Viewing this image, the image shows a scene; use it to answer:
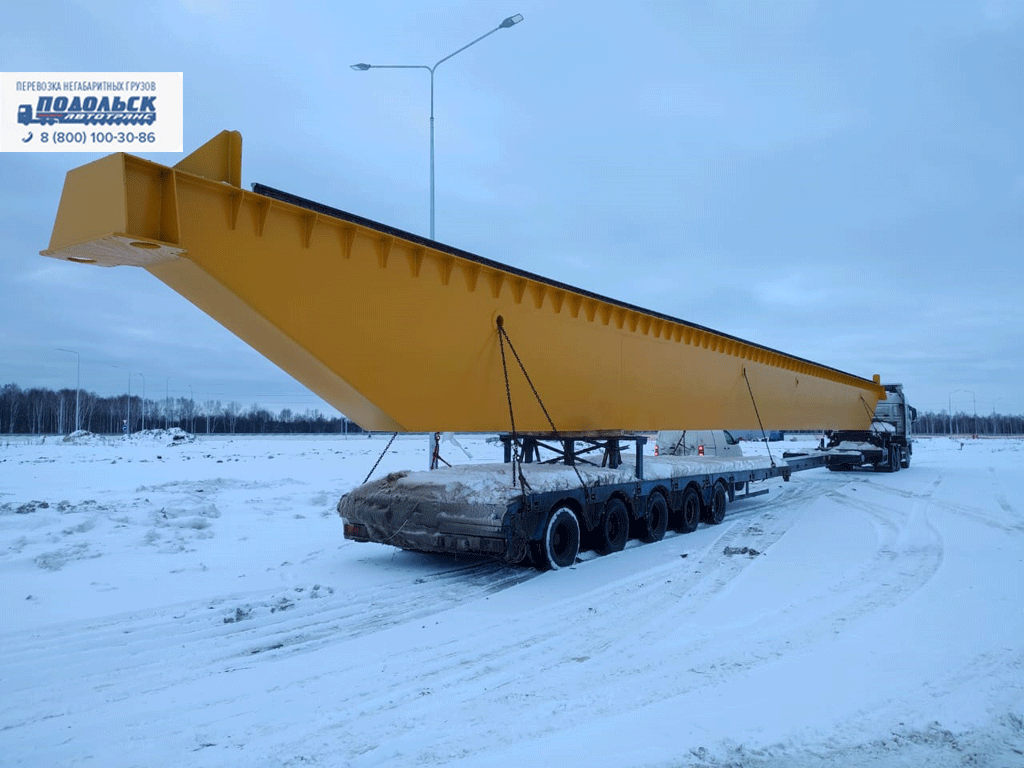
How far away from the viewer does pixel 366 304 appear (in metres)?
6.46

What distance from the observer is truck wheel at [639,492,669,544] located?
10258 mm

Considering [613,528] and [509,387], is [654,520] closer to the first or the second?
[613,528]

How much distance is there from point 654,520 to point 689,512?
139 cm

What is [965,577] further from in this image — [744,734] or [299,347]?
[299,347]

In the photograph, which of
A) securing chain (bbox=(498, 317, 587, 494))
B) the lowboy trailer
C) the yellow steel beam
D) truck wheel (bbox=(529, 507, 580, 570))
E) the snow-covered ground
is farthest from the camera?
truck wheel (bbox=(529, 507, 580, 570))

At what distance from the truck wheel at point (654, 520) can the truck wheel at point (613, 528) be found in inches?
25.2

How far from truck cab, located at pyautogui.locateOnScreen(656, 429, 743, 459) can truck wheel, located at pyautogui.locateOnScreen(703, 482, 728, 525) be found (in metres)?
4.02

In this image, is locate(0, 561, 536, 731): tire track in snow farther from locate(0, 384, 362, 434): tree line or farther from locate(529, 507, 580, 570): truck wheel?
locate(0, 384, 362, 434): tree line

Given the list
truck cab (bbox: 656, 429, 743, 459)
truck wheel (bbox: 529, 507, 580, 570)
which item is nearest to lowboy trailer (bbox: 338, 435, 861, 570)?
truck wheel (bbox: 529, 507, 580, 570)

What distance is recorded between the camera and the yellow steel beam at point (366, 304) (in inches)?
196

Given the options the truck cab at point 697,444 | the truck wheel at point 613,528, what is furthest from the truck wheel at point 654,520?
the truck cab at point 697,444

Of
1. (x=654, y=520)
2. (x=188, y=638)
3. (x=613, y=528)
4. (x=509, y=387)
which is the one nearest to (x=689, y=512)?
(x=654, y=520)

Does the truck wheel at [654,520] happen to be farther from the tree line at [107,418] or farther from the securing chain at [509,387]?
the tree line at [107,418]

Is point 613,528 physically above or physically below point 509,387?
below
